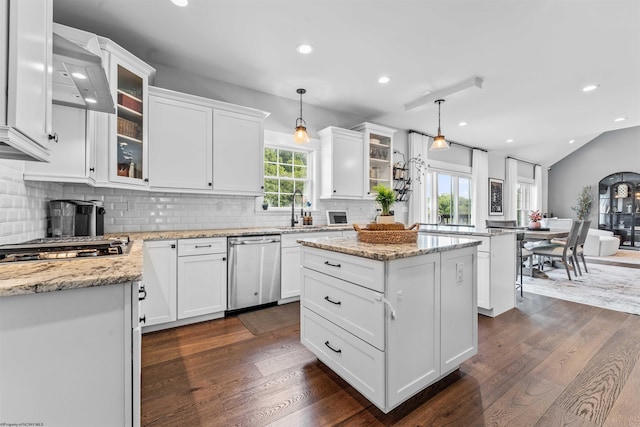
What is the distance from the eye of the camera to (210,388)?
5.98 feet

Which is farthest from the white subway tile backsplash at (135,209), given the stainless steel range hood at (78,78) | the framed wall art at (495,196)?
the framed wall art at (495,196)

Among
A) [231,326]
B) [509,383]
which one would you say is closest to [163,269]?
[231,326]

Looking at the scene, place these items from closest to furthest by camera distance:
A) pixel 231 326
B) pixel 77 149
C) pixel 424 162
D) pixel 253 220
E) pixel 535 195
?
pixel 77 149, pixel 231 326, pixel 253 220, pixel 424 162, pixel 535 195

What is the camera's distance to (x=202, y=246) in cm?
280

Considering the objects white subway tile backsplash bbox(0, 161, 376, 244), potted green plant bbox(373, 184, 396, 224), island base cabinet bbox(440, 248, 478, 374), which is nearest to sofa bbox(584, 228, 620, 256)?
white subway tile backsplash bbox(0, 161, 376, 244)

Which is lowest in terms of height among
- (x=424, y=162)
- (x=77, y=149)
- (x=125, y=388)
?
(x=125, y=388)

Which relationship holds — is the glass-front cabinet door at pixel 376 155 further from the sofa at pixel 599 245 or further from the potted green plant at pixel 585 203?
the potted green plant at pixel 585 203

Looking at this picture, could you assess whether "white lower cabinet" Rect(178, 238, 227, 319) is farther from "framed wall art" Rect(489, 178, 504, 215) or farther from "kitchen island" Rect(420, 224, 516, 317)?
"framed wall art" Rect(489, 178, 504, 215)

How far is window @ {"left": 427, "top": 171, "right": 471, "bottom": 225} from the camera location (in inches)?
242

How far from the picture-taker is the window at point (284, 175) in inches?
159

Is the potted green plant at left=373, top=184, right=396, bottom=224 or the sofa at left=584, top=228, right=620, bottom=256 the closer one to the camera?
the potted green plant at left=373, top=184, right=396, bottom=224

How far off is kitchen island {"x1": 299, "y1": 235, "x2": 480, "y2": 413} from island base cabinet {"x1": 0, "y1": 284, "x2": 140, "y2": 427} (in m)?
1.07

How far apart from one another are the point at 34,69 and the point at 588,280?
6461 mm

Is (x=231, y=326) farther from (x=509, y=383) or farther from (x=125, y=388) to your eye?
(x=509, y=383)
